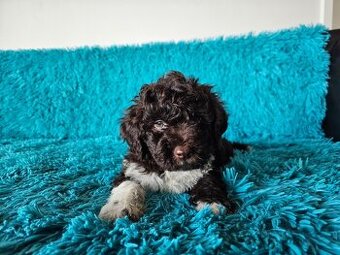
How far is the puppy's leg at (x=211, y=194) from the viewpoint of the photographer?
1.55 metres

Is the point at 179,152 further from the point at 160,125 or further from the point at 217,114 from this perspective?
the point at 217,114

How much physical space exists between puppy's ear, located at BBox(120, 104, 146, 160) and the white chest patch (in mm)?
103

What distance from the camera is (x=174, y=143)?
1684 millimetres

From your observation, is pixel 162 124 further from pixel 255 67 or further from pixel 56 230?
pixel 255 67

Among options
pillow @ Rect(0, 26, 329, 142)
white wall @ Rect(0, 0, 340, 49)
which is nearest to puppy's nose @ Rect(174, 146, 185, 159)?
pillow @ Rect(0, 26, 329, 142)

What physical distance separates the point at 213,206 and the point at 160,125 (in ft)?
1.59

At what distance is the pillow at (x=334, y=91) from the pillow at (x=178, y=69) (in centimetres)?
6

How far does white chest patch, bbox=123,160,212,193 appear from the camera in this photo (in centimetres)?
184

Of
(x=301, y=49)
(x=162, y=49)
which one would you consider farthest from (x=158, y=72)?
(x=301, y=49)

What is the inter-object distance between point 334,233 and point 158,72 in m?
2.24

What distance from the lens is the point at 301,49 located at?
3.00 metres

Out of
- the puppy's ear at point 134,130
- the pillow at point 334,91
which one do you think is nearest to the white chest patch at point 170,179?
the puppy's ear at point 134,130

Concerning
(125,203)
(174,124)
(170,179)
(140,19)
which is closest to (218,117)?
(174,124)

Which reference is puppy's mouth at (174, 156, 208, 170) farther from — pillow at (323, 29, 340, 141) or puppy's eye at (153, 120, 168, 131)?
pillow at (323, 29, 340, 141)
